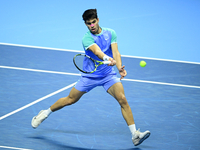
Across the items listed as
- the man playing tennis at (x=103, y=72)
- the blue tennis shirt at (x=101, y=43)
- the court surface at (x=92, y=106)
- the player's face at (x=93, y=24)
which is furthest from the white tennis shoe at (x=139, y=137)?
the player's face at (x=93, y=24)

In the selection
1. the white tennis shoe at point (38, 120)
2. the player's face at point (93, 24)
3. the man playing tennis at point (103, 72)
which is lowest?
the white tennis shoe at point (38, 120)

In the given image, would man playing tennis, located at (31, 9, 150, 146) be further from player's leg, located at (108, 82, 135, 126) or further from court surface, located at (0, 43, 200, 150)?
court surface, located at (0, 43, 200, 150)

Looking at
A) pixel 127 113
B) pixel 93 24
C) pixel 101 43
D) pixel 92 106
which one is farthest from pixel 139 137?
pixel 92 106

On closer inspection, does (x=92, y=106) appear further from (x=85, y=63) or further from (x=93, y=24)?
(x=93, y=24)

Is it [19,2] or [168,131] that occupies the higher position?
[19,2]

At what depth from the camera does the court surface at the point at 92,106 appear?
19.2 ft

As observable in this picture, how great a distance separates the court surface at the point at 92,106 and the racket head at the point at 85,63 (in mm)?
991

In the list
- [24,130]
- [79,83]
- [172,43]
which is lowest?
[172,43]

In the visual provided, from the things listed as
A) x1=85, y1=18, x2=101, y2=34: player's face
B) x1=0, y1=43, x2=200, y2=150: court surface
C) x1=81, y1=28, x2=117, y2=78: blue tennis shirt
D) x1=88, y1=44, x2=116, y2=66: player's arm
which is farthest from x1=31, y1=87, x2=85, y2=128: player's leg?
x1=85, y1=18, x2=101, y2=34: player's face

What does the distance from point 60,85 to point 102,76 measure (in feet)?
8.55

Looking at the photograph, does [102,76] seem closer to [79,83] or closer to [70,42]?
[79,83]

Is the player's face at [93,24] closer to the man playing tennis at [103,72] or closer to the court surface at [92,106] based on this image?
the man playing tennis at [103,72]

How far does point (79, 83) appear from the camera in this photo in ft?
19.3

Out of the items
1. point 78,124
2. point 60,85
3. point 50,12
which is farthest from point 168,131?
point 50,12
